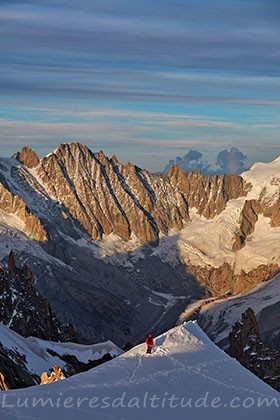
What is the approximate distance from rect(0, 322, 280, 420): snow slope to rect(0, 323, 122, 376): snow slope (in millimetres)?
55946

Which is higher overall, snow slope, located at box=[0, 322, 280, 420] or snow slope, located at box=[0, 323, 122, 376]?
snow slope, located at box=[0, 322, 280, 420]

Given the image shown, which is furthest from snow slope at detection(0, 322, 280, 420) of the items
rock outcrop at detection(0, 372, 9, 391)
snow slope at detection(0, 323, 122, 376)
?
snow slope at detection(0, 323, 122, 376)

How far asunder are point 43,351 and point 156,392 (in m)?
80.4

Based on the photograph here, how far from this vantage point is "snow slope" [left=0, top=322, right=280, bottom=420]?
136ft

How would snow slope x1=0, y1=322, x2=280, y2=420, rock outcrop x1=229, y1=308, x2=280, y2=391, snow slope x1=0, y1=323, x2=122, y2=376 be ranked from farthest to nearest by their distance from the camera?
1. rock outcrop x1=229, y1=308, x2=280, y2=391
2. snow slope x1=0, y1=323, x2=122, y2=376
3. snow slope x1=0, y1=322, x2=280, y2=420

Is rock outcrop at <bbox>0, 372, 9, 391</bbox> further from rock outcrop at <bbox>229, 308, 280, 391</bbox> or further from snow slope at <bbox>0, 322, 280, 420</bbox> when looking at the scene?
rock outcrop at <bbox>229, 308, 280, 391</bbox>

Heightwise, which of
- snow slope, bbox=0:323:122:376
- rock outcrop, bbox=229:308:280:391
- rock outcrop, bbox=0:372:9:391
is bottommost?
rock outcrop, bbox=229:308:280:391

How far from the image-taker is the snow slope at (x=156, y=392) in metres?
41.4

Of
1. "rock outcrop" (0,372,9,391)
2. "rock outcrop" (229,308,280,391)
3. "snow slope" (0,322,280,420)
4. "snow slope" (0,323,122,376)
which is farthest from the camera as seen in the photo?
"rock outcrop" (229,308,280,391)

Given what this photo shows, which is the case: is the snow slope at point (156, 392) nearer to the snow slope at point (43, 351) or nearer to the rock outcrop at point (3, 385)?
the rock outcrop at point (3, 385)

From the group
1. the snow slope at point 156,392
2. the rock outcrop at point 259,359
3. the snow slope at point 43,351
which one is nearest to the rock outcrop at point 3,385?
the snow slope at point 156,392

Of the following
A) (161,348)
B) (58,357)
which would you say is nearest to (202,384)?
(161,348)

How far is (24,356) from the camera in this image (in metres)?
112

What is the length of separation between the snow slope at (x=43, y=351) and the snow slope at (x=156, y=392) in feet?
184
